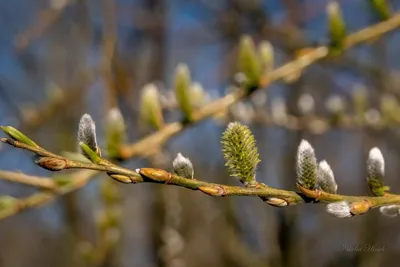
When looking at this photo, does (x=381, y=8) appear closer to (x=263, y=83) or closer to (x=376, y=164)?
(x=263, y=83)

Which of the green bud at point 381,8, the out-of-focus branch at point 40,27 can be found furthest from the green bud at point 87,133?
the out-of-focus branch at point 40,27

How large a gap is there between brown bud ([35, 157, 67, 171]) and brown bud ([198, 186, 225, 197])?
2.8 inches

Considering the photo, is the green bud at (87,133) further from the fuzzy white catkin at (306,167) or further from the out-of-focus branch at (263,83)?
the out-of-focus branch at (263,83)

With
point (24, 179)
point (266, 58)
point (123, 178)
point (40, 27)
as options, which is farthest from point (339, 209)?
point (40, 27)

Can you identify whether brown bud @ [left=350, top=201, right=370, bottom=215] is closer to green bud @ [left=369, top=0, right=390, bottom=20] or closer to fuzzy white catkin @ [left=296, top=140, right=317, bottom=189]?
fuzzy white catkin @ [left=296, top=140, right=317, bottom=189]

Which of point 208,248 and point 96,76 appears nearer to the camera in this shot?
point 96,76

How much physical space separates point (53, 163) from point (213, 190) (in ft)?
0.27

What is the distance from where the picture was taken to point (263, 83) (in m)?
0.60

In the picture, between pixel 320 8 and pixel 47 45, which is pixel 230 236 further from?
pixel 47 45

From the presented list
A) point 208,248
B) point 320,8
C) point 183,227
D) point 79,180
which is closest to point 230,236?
point 183,227

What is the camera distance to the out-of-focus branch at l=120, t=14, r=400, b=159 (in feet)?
1.85

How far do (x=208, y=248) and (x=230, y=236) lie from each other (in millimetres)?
1336

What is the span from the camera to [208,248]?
2.76m

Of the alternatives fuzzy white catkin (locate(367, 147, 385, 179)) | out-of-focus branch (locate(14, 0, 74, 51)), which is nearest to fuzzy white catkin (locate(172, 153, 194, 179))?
fuzzy white catkin (locate(367, 147, 385, 179))
